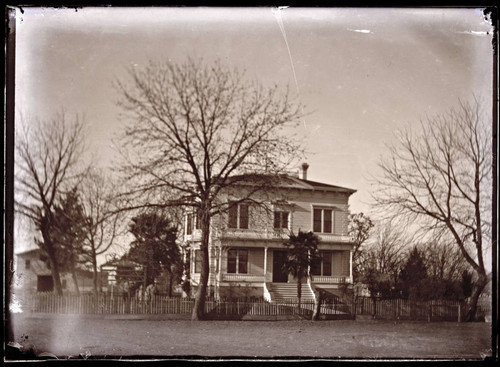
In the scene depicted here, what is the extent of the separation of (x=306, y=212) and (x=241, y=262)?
0.50 meters

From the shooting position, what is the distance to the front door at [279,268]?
10.5 feet

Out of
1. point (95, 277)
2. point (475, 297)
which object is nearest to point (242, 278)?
point (95, 277)

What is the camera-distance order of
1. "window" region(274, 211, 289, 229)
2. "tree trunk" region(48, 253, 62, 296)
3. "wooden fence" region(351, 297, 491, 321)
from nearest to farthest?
"tree trunk" region(48, 253, 62, 296)
"window" region(274, 211, 289, 229)
"wooden fence" region(351, 297, 491, 321)

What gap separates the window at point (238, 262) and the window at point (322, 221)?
460 mm

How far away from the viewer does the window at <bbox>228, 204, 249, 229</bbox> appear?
321 centimetres

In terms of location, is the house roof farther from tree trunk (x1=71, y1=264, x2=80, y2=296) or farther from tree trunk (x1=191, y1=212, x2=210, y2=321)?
tree trunk (x1=71, y1=264, x2=80, y2=296)

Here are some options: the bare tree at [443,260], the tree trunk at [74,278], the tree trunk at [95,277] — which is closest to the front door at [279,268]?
the bare tree at [443,260]

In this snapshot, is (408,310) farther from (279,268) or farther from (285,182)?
(285,182)

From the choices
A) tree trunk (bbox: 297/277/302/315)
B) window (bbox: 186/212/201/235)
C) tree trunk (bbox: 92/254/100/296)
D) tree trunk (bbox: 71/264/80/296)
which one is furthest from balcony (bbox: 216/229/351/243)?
tree trunk (bbox: 71/264/80/296)

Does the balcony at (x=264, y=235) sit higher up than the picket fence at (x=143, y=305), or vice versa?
the balcony at (x=264, y=235)

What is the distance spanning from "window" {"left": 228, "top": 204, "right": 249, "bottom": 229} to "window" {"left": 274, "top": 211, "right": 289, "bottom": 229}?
0.60 feet

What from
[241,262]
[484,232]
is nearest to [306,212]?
[241,262]

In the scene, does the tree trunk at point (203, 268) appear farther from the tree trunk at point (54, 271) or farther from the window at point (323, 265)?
the tree trunk at point (54, 271)

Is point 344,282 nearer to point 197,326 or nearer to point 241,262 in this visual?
point 241,262
